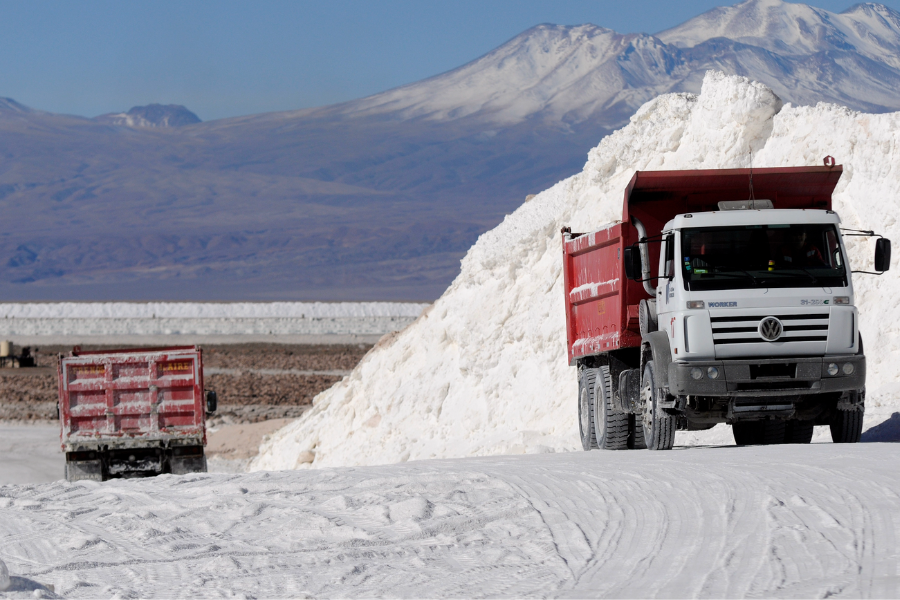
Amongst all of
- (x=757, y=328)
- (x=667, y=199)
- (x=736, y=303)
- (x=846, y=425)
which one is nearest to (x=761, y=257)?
(x=736, y=303)

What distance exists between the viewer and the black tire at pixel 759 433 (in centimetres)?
1558

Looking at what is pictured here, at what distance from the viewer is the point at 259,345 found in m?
71.9

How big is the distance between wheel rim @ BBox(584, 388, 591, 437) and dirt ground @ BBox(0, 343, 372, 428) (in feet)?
56.1

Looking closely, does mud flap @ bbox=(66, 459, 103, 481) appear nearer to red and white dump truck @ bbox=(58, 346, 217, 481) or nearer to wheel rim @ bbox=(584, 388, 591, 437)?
red and white dump truck @ bbox=(58, 346, 217, 481)

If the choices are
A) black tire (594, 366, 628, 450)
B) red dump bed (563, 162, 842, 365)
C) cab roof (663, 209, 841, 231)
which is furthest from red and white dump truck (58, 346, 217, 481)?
cab roof (663, 209, 841, 231)

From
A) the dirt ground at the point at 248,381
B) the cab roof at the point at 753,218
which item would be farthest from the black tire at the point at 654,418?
the dirt ground at the point at 248,381

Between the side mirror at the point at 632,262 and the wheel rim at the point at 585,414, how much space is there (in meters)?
3.28

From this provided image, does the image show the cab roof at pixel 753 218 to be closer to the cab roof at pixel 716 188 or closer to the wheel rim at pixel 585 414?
the cab roof at pixel 716 188

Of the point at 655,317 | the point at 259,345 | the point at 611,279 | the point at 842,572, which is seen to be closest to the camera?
the point at 842,572

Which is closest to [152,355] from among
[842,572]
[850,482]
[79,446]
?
[79,446]

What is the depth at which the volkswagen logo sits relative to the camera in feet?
40.9

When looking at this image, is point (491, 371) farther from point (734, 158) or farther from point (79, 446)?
point (79, 446)

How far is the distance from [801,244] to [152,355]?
920 cm

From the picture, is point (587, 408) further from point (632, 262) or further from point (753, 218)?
point (753, 218)
